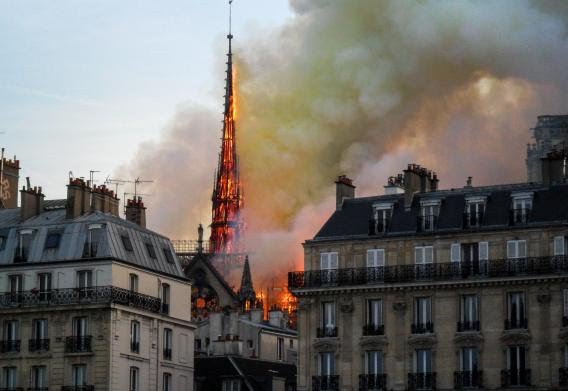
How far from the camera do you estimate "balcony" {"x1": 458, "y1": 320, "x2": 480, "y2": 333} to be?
3147 inches

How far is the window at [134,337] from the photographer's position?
8744 centimetres

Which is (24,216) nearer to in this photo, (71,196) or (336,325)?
(71,196)

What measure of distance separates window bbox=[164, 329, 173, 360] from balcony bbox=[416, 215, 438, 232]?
15237 mm

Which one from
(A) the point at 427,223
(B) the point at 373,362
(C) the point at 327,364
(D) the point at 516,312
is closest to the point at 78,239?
(C) the point at 327,364

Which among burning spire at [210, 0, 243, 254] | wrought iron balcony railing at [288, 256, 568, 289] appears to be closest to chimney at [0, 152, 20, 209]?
Answer: wrought iron balcony railing at [288, 256, 568, 289]

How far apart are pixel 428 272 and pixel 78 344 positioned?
17.3 m

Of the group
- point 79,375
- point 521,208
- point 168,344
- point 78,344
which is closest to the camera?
point 521,208

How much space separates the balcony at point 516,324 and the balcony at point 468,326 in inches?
56.4

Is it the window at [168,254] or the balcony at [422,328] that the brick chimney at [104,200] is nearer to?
the window at [168,254]

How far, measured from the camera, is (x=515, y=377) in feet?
257

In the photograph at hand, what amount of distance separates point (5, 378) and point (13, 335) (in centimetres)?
213

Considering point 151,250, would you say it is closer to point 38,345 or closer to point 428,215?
point 38,345

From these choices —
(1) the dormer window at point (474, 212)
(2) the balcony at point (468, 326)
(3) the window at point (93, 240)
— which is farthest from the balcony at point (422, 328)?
(3) the window at point (93, 240)

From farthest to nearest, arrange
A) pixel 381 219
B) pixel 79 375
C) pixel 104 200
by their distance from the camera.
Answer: pixel 104 200 < pixel 79 375 < pixel 381 219
